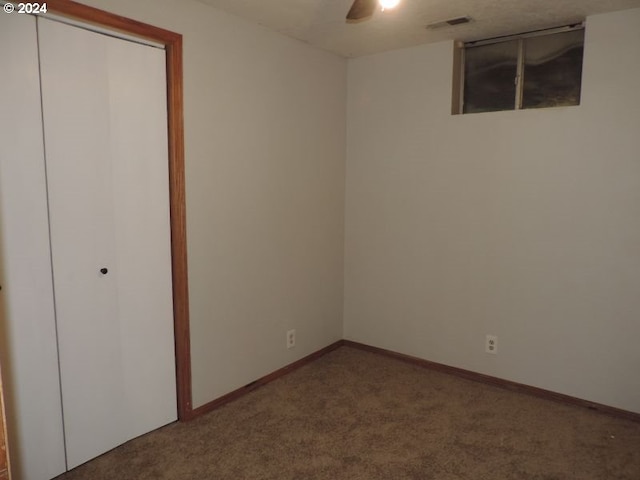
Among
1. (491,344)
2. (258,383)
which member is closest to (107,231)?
(258,383)

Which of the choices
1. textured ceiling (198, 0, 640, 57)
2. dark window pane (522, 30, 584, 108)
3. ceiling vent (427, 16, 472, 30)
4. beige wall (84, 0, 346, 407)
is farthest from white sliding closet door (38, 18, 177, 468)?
dark window pane (522, 30, 584, 108)

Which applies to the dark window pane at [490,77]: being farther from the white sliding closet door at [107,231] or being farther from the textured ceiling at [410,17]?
the white sliding closet door at [107,231]

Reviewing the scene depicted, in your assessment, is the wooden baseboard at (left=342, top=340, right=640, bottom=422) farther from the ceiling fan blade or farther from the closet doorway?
the ceiling fan blade

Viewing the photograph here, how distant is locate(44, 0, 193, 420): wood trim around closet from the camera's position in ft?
7.62

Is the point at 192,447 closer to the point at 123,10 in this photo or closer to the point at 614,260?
the point at 123,10

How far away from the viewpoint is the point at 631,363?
2.72 m

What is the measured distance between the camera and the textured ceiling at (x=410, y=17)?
2.50 metres

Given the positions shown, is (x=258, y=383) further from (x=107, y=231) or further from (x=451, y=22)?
(x=451, y=22)

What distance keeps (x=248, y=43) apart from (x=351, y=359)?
8.04ft

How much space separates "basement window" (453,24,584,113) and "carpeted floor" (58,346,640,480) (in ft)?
6.58

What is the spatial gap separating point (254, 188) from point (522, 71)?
6.51 feet

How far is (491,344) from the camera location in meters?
3.22

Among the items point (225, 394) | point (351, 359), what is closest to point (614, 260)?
point (351, 359)

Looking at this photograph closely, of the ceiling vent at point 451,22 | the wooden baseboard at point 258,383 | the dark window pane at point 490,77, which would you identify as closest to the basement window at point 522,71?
the dark window pane at point 490,77
